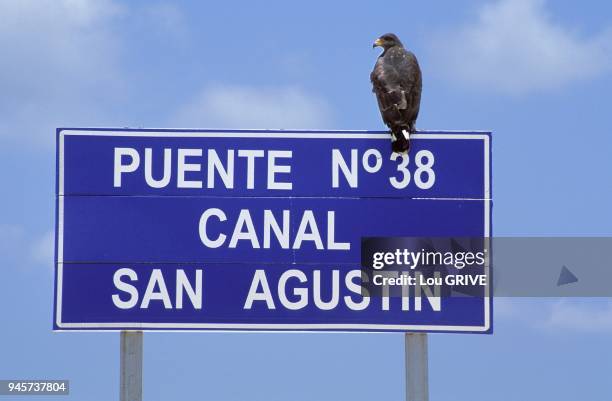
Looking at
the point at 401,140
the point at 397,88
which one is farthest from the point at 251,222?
the point at 397,88

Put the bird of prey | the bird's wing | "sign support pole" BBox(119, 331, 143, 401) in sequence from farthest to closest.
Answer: the bird's wing
the bird of prey
"sign support pole" BBox(119, 331, 143, 401)

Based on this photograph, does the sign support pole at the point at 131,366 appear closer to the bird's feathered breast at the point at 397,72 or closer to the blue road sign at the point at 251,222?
the blue road sign at the point at 251,222

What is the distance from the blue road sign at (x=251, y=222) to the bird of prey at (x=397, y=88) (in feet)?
0.43

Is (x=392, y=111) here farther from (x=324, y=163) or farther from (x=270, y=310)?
(x=270, y=310)

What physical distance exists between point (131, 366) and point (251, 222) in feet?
3.99

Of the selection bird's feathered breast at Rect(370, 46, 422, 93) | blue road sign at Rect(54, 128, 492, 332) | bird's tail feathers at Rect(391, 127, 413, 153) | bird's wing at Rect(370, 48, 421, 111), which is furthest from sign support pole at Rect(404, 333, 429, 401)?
bird's feathered breast at Rect(370, 46, 422, 93)

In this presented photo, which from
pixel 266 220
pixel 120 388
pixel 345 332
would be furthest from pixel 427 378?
pixel 120 388

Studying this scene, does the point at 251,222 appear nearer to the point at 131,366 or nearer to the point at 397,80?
the point at 131,366

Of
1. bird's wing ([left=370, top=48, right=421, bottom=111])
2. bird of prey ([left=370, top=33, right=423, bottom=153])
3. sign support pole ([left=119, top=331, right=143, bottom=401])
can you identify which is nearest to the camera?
sign support pole ([left=119, top=331, right=143, bottom=401])

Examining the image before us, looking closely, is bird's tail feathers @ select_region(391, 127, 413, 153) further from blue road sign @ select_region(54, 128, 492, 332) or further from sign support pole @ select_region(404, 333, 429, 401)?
sign support pole @ select_region(404, 333, 429, 401)

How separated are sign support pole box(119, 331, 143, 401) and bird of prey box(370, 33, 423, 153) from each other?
2117mm

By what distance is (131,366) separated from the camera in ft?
19.1

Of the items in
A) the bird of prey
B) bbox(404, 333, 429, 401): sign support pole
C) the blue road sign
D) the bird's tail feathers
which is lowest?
bbox(404, 333, 429, 401): sign support pole

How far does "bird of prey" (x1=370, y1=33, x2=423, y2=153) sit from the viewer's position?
5949mm
